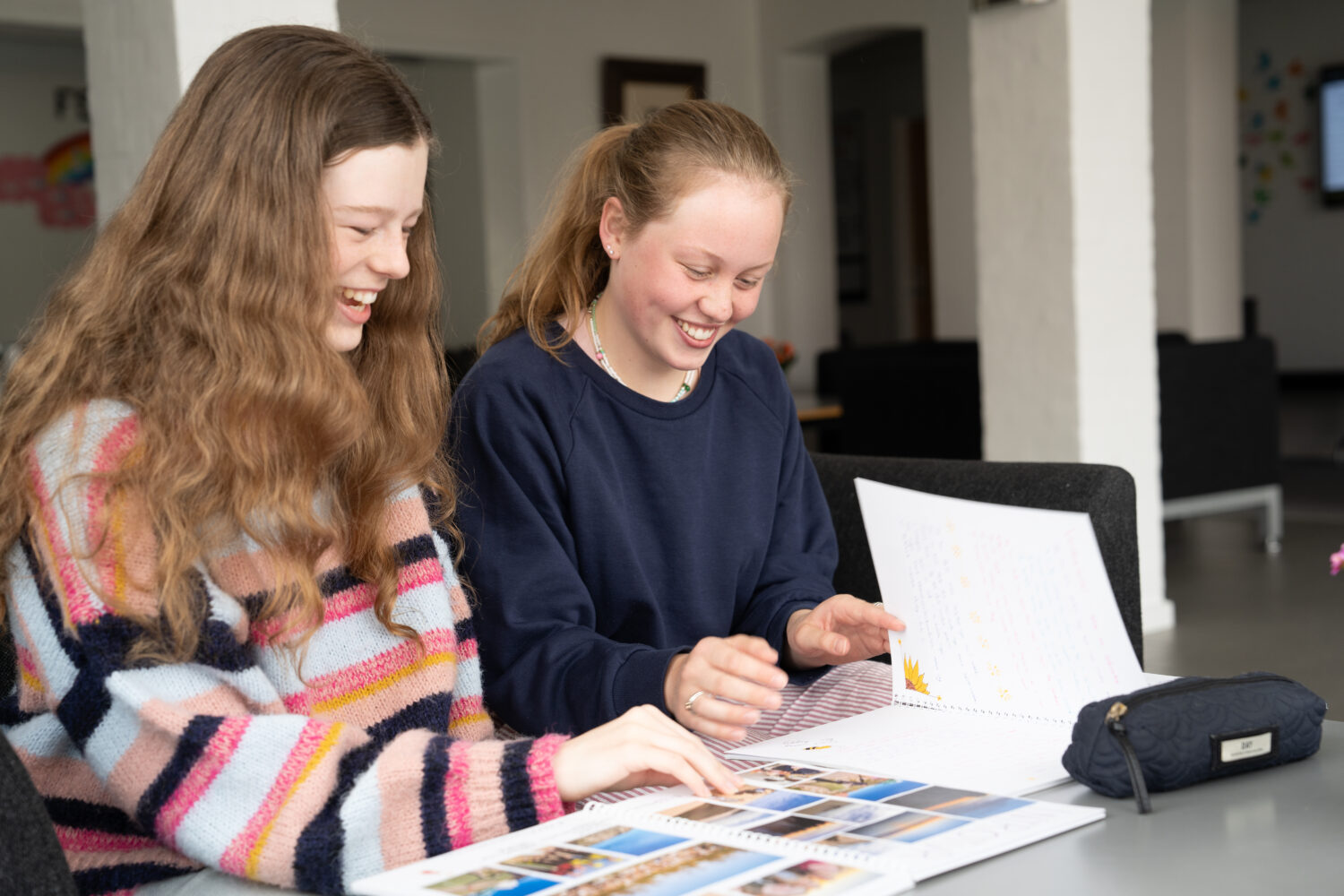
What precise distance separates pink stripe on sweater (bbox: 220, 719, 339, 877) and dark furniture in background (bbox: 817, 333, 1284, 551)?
13.8 ft

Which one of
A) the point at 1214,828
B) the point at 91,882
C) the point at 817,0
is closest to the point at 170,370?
the point at 91,882

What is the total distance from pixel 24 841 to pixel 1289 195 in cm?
894

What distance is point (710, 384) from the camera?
167 centimetres

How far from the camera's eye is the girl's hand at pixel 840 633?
132 centimetres

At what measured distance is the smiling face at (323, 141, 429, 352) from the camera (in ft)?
3.70

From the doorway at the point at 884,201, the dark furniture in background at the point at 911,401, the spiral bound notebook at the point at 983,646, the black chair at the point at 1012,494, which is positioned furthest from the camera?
the doorway at the point at 884,201

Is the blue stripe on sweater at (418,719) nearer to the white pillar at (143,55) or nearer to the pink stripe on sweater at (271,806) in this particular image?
the pink stripe on sweater at (271,806)

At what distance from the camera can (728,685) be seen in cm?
115

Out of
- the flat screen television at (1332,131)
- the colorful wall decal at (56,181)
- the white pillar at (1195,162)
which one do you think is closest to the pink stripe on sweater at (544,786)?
the white pillar at (1195,162)

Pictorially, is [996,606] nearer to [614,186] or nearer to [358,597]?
[358,597]

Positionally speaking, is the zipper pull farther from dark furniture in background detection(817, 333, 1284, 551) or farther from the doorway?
the doorway

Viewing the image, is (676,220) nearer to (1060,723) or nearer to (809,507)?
(809,507)

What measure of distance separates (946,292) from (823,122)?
1618 millimetres

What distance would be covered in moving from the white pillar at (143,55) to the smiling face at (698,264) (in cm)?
120
